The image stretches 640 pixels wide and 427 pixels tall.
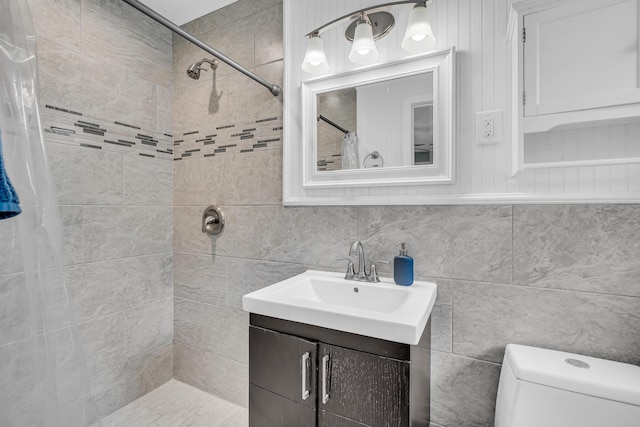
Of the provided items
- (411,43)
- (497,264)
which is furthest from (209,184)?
(497,264)

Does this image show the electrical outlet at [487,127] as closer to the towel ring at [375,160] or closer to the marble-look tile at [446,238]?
the marble-look tile at [446,238]

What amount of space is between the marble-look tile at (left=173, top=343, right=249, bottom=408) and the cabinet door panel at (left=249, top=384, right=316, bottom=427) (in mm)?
651

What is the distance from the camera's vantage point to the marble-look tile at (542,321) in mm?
1021

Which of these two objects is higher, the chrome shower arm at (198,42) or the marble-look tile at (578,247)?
the chrome shower arm at (198,42)

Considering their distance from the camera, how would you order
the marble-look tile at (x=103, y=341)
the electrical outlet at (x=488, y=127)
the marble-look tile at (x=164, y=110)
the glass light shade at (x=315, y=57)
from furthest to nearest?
Answer: 1. the marble-look tile at (x=164, y=110)
2. the marble-look tile at (x=103, y=341)
3. the glass light shade at (x=315, y=57)
4. the electrical outlet at (x=488, y=127)

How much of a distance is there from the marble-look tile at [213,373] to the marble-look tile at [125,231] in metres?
0.71

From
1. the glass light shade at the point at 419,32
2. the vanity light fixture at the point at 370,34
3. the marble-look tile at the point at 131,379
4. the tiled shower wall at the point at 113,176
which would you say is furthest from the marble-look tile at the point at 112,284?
the glass light shade at the point at 419,32

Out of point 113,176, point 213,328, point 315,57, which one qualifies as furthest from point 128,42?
point 213,328

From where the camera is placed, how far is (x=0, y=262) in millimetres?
846

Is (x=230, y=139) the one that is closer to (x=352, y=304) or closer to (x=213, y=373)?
(x=352, y=304)

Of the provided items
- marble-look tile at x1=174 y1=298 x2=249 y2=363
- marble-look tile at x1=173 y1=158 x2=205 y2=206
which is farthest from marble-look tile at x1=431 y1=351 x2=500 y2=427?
marble-look tile at x1=173 y1=158 x2=205 y2=206

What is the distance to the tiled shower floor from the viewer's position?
167 cm

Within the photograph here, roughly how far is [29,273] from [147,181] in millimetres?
1118

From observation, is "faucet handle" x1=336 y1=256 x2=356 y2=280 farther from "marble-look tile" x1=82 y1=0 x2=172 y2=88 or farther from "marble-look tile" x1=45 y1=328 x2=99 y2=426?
"marble-look tile" x1=82 y1=0 x2=172 y2=88
